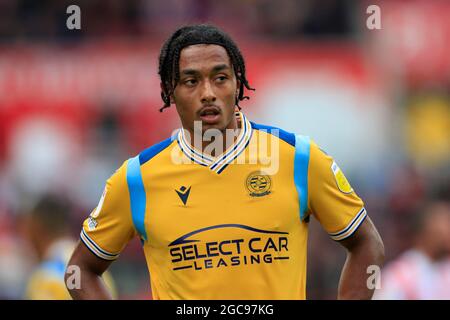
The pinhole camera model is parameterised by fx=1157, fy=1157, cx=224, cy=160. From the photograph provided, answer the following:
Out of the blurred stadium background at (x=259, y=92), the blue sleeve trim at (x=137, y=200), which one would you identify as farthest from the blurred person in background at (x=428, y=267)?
the blurred stadium background at (x=259, y=92)

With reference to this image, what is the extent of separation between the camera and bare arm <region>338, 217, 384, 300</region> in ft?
18.1

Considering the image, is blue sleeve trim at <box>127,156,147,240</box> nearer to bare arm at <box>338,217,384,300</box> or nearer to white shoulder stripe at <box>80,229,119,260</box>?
white shoulder stripe at <box>80,229,119,260</box>

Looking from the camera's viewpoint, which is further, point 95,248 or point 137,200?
point 95,248

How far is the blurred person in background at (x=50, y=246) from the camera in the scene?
8.19 metres

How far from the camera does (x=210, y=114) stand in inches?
216

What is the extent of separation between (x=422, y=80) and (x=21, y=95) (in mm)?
6224

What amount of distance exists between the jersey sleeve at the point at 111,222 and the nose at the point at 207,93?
564 millimetres

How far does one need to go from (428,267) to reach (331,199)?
3.58 meters

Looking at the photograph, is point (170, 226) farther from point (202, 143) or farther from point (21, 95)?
point (21, 95)

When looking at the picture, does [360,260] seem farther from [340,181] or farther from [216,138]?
[216,138]

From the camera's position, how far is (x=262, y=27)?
18.5 metres

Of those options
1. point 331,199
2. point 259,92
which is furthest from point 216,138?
point 259,92

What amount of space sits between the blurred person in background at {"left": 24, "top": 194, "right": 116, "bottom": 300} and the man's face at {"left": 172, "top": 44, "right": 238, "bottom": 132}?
294cm

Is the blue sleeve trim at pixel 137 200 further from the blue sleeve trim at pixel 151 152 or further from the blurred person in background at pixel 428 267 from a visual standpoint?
the blurred person in background at pixel 428 267
